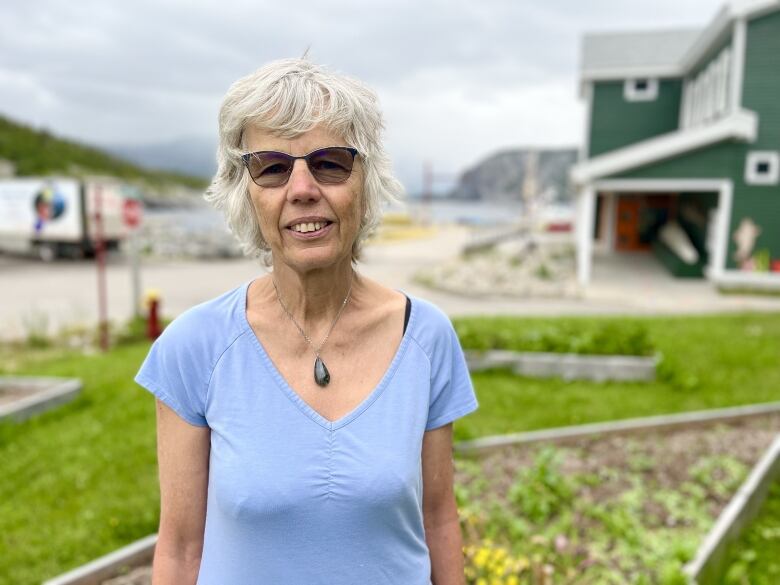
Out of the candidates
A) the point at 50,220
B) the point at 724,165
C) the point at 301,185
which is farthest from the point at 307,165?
the point at 50,220

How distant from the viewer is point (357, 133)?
175 cm

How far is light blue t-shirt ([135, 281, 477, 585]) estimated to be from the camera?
1664 millimetres

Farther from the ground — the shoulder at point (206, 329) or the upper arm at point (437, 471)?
the shoulder at point (206, 329)

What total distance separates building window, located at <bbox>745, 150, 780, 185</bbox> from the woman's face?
715 inches

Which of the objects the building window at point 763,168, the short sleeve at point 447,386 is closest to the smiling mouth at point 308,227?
the short sleeve at point 447,386

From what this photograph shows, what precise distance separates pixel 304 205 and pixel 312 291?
0.89ft

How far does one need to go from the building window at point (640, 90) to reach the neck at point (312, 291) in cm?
2355

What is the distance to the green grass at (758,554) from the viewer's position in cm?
379

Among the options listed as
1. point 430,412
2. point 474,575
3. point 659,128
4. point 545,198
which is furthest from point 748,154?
point 430,412

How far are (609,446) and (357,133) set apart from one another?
4.79 m

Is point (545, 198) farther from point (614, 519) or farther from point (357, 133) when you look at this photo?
point (357, 133)

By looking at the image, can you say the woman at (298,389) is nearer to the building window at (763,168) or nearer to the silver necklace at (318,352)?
the silver necklace at (318,352)

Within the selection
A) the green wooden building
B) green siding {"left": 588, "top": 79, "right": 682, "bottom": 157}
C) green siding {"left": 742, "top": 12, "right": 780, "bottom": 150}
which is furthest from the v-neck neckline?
green siding {"left": 588, "top": 79, "right": 682, "bottom": 157}

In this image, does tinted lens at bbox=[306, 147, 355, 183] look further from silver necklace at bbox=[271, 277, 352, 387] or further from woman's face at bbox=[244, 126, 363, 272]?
silver necklace at bbox=[271, 277, 352, 387]
